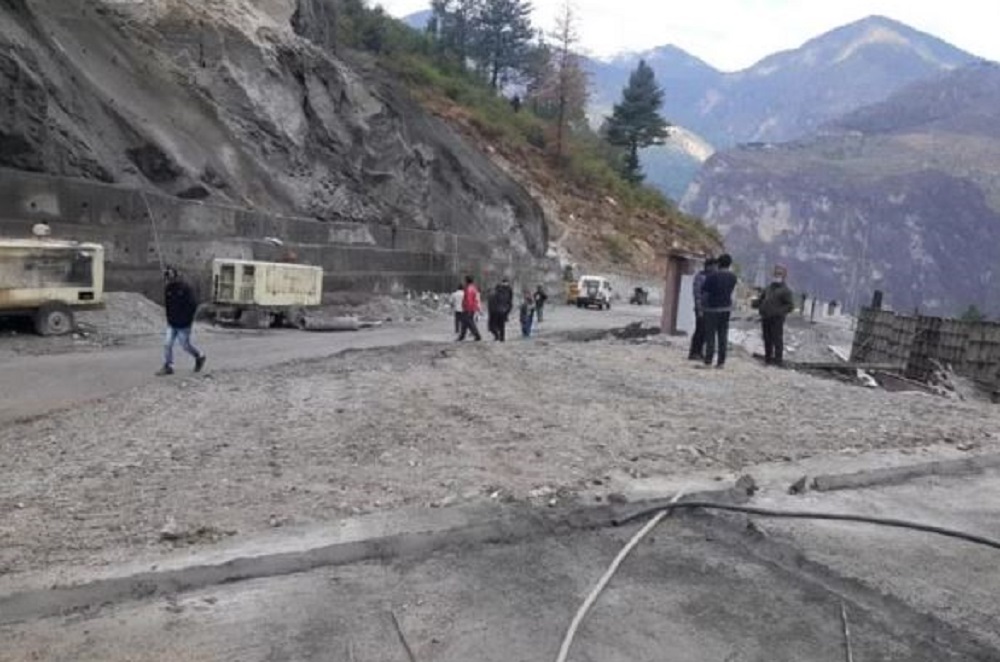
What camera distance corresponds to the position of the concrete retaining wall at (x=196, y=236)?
76.5ft

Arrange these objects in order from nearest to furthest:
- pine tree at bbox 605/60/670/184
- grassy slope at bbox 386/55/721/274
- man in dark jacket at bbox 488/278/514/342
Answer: man in dark jacket at bbox 488/278/514/342, grassy slope at bbox 386/55/721/274, pine tree at bbox 605/60/670/184

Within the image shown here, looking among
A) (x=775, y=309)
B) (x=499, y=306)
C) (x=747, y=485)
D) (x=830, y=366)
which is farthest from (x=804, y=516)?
(x=499, y=306)

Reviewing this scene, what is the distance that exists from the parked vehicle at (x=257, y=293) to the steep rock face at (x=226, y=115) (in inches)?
176

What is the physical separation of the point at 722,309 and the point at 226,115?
2737cm

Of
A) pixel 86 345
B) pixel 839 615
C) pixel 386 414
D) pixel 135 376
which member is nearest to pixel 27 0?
pixel 86 345

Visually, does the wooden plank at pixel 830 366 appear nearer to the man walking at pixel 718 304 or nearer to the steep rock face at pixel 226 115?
the man walking at pixel 718 304

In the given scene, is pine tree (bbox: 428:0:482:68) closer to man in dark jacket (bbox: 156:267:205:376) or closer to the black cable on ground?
man in dark jacket (bbox: 156:267:205:376)

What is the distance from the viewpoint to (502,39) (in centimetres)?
9975

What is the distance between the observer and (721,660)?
4312mm

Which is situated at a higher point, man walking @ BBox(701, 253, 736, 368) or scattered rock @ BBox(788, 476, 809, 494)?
man walking @ BBox(701, 253, 736, 368)

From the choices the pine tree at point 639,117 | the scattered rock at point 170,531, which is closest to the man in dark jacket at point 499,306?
the scattered rock at point 170,531

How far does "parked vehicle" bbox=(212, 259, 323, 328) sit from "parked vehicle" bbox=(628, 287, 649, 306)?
38.2 m

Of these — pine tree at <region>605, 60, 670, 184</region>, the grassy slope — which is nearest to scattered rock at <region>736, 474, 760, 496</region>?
the grassy slope

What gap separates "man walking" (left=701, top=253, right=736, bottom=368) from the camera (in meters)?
13.8
